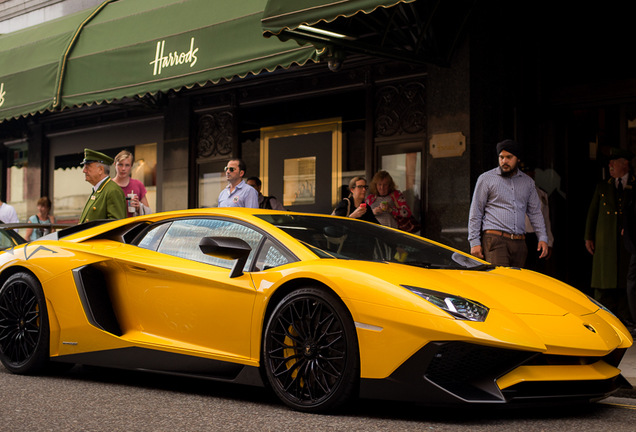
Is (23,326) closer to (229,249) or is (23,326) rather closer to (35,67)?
(229,249)

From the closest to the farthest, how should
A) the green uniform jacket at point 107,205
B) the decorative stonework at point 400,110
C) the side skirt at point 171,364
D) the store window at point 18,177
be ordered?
the side skirt at point 171,364, the green uniform jacket at point 107,205, the decorative stonework at point 400,110, the store window at point 18,177

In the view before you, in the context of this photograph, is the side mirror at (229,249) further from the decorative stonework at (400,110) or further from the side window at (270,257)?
the decorative stonework at (400,110)

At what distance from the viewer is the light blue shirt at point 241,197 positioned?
333 inches

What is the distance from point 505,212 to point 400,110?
130 inches

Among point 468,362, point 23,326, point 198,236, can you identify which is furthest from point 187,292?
point 468,362

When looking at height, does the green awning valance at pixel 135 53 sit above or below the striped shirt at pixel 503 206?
above

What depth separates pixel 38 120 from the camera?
15.6m

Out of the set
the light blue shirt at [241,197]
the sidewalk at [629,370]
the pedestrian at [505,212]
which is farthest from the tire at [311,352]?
the light blue shirt at [241,197]

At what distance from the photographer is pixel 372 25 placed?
27.3 ft

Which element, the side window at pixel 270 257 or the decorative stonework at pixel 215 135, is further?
the decorative stonework at pixel 215 135

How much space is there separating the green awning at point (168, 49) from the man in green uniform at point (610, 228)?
12.2ft

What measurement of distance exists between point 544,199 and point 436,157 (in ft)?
4.50

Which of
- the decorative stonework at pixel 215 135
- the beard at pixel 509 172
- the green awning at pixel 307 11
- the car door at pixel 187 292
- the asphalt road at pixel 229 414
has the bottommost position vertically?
the asphalt road at pixel 229 414

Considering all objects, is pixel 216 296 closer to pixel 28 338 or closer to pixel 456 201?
pixel 28 338
